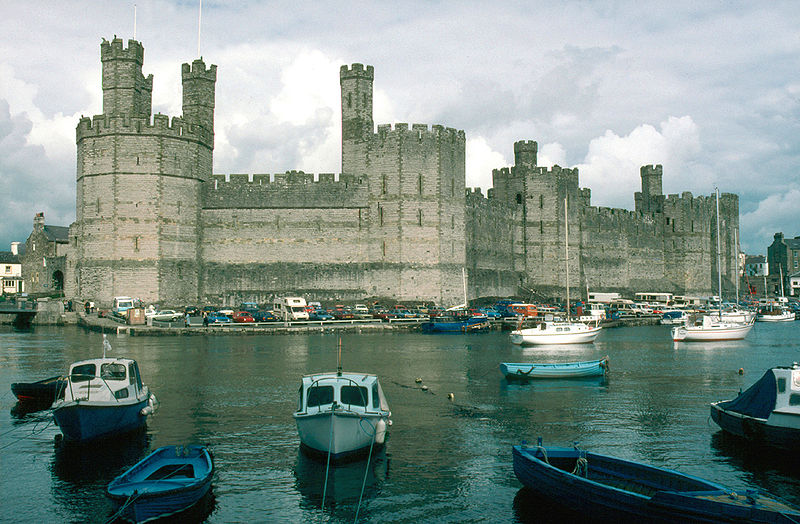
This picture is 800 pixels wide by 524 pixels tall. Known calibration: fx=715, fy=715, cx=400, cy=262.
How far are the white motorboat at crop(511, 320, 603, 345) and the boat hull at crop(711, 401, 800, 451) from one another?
21787mm

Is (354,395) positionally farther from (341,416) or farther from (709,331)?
(709,331)

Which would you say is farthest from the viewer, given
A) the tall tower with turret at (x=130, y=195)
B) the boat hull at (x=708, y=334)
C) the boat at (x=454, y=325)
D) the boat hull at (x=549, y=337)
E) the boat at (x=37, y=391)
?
the tall tower with turret at (x=130, y=195)

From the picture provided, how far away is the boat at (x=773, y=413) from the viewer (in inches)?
595

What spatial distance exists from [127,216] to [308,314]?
46.4 feet

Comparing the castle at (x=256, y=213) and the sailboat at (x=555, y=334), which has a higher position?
the castle at (x=256, y=213)

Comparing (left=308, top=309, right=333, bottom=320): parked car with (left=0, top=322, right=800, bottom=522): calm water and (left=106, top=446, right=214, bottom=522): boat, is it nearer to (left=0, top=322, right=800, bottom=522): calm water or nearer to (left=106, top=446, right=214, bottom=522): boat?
(left=0, top=322, right=800, bottom=522): calm water

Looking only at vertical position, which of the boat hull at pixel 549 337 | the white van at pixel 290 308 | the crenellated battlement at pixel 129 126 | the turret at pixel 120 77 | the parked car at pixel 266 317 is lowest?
the boat hull at pixel 549 337

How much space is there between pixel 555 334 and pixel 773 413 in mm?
24135

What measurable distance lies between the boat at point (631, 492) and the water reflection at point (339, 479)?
2.75m

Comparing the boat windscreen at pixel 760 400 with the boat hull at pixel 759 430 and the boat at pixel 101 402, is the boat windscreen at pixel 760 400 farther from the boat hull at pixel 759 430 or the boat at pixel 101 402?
the boat at pixel 101 402

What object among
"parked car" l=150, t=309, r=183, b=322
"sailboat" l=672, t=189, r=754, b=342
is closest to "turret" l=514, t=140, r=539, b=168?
"sailboat" l=672, t=189, r=754, b=342

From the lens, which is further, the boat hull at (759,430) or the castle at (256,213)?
the castle at (256,213)

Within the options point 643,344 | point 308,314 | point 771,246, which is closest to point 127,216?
point 308,314

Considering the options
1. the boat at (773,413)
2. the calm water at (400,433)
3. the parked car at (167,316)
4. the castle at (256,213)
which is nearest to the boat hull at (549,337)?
the calm water at (400,433)
